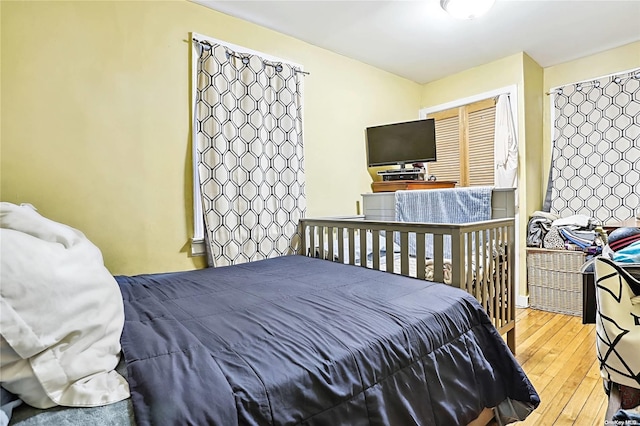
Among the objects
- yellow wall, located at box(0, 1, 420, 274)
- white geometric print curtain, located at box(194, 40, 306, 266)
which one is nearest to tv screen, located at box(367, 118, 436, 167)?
white geometric print curtain, located at box(194, 40, 306, 266)

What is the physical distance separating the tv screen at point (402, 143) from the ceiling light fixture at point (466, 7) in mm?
980

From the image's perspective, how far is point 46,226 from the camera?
84 centimetres

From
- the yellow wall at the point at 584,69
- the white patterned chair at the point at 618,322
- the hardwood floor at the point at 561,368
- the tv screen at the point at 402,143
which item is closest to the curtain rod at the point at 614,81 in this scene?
the yellow wall at the point at 584,69

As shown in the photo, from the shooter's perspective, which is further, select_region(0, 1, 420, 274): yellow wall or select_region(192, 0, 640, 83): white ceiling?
select_region(192, 0, 640, 83): white ceiling

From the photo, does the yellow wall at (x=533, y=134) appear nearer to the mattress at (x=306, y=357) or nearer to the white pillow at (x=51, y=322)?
the mattress at (x=306, y=357)

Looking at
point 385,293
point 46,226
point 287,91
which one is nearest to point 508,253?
point 385,293

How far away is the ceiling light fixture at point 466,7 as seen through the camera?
2203mm

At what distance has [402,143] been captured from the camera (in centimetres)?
325

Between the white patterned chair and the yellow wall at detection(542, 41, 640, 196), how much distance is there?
9.59ft

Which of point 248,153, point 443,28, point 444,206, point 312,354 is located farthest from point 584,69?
point 312,354

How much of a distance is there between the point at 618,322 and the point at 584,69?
332cm

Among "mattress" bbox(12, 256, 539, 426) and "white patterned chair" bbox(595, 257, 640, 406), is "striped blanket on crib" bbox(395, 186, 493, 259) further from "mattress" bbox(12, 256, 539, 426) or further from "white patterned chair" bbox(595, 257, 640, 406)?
"white patterned chair" bbox(595, 257, 640, 406)

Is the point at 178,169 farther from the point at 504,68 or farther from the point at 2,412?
the point at 504,68

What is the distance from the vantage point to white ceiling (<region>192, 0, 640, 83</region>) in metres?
2.39
